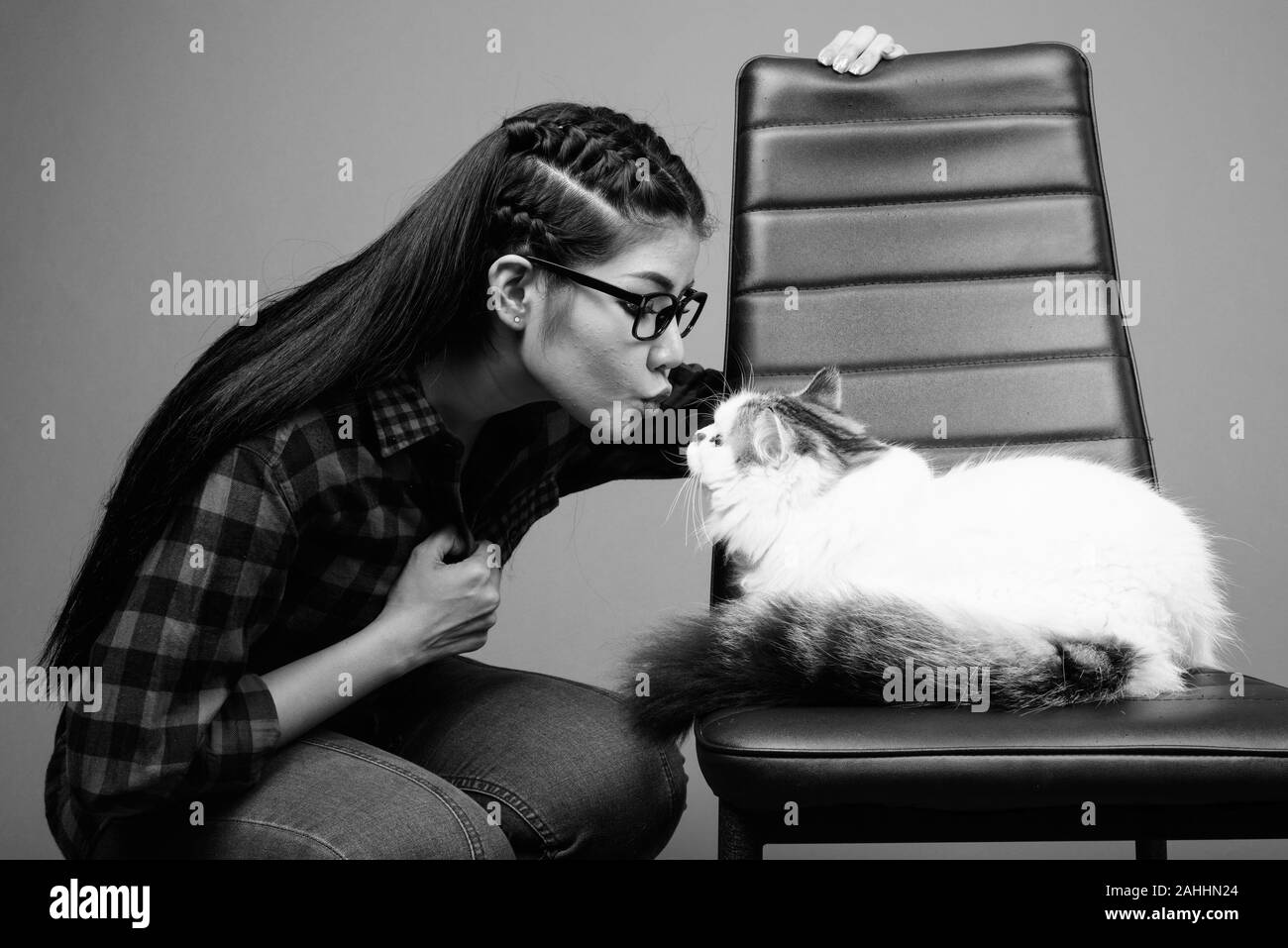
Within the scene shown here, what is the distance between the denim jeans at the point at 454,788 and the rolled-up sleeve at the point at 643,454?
27 cm

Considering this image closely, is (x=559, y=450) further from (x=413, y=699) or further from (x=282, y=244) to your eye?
(x=282, y=244)

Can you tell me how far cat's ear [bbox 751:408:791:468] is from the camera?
4.10ft

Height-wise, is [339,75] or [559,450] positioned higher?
[339,75]

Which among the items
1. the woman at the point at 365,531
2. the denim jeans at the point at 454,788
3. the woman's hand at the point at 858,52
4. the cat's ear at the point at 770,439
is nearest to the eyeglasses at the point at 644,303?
the woman at the point at 365,531

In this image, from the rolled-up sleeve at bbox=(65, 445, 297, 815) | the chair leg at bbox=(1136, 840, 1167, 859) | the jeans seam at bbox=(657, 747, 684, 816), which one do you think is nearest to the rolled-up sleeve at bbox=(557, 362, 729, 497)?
the jeans seam at bbox=(657, 747, 684, 816)

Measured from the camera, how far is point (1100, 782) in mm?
893

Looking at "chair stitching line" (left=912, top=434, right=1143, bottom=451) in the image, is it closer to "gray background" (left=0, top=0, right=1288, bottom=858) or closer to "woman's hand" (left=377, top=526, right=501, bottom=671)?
"gray background" (left=0, top=0, right=1288, bottom=858)

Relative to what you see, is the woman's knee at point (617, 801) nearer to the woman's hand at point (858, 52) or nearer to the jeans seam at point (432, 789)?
the jeans seam at point (432, 789)

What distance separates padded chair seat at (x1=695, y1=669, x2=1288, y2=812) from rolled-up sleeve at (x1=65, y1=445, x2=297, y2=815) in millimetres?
445

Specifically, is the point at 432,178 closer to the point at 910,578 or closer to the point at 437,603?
the point at 437,603

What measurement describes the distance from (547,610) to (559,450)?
74 cm

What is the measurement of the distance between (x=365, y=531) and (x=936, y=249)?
92 centimetres

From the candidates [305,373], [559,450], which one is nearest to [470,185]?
[305,373]
